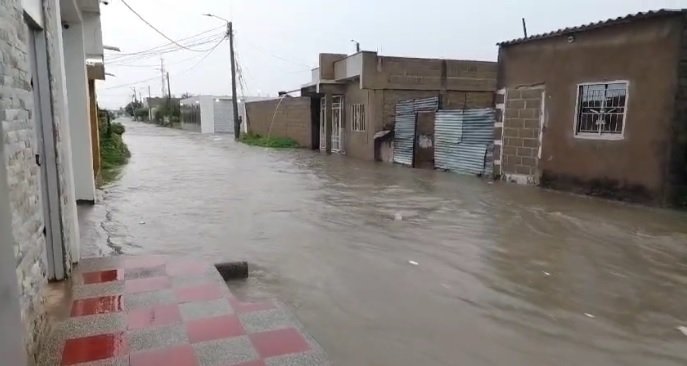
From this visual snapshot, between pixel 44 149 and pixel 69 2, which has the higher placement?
pixel 69 2

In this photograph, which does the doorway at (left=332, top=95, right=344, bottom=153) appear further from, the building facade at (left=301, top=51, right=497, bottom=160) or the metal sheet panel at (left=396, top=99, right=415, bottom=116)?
the metal sheet panel at (left=396, top=99, right=415, bottom=116)

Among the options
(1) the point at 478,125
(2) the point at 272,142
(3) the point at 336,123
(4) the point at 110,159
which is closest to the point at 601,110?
(1) the point at 478,125

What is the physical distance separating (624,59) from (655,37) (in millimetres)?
607

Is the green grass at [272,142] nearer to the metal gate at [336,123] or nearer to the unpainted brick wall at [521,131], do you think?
the metal gate at [336,123]

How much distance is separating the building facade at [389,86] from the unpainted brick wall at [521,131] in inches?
198

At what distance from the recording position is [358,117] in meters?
18.4

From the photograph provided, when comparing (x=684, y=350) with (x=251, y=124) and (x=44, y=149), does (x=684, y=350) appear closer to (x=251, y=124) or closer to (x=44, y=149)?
(x=44, y=149)

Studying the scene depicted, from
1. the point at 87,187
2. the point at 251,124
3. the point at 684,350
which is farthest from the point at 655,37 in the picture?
the point at 251,124

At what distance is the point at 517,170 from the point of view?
436 inches

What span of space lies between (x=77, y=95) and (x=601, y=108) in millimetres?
8916

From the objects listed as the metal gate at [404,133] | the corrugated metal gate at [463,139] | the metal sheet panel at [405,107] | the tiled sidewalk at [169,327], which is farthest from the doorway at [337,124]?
the tiled sidewalk at [169,327]

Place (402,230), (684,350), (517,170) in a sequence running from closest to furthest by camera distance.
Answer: (684,350) → (402,230) → (517,170)

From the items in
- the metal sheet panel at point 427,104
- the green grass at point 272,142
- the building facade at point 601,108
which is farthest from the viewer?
the green grass at point 272,142

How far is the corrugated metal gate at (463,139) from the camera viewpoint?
39.7ft
